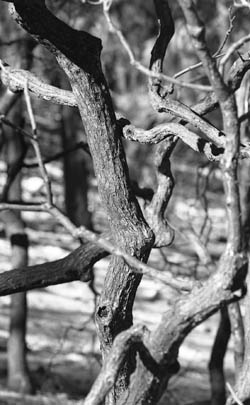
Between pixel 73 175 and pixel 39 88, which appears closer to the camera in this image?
pixel 39 88

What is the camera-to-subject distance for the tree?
2.76 metres

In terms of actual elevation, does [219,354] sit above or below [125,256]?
below

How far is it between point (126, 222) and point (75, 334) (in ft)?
19.9

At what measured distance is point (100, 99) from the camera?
3.67 metres

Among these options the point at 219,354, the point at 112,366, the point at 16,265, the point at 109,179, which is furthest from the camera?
the point at 16,265

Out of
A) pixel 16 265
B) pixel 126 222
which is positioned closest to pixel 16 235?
pixel 16 265

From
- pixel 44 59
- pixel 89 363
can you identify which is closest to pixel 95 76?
pixel 44 59

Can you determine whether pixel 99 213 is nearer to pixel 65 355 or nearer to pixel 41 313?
pixel 41 313

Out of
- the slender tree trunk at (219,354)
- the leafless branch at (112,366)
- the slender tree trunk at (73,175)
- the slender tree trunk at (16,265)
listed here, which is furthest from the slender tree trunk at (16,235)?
the leafless branch at (112,366)

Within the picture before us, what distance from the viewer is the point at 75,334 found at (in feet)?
31.9

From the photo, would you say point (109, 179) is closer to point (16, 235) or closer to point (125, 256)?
point (125, 256)

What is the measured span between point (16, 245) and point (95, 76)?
402 cm

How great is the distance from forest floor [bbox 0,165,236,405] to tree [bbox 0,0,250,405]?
2446 millimetres

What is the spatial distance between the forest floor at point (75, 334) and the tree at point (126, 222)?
2446 millimetres
